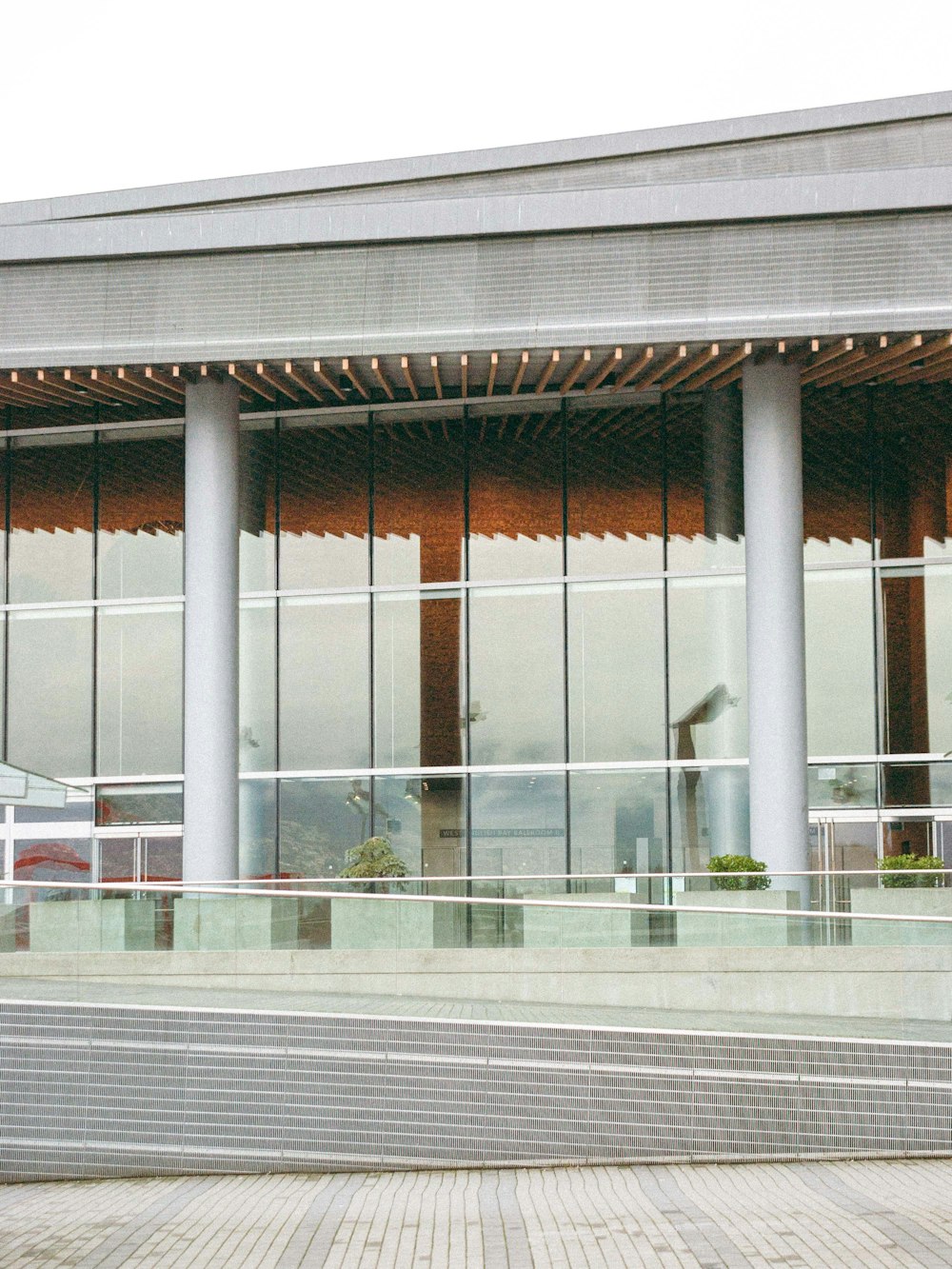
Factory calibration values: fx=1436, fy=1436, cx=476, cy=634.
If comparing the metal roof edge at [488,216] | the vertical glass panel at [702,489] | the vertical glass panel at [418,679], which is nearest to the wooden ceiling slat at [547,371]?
the metal roof edge at [488,216]

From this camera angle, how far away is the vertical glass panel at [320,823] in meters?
19.5

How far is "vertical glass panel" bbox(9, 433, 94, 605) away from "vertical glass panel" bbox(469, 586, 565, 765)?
5.71m

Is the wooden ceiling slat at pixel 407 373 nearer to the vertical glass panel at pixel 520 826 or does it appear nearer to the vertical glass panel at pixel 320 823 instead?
the vertical glass panel at pixel 520 826

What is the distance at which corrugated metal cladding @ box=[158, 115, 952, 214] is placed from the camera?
2162 cm

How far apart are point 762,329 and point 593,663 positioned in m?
5.52

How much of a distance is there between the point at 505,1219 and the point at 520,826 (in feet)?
35.3

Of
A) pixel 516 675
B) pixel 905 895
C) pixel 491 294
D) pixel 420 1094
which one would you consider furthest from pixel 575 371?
pixel 420 1094

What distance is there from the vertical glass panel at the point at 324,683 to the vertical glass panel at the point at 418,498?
83 centimetres

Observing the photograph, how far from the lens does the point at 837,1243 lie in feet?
24.8

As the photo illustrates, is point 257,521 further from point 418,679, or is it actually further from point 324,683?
point 418,679

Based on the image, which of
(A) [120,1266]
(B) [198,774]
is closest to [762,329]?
(B) [198,774]

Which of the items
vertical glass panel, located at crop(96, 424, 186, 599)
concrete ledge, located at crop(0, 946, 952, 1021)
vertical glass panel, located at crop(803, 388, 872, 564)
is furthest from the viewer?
vertical glass panel, located at crop(96, 424, 186, 599)

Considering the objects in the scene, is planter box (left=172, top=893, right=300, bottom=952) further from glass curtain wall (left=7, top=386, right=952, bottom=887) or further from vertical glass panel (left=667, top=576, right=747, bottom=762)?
vertical glass panel (left=667, top=576, right=747, bottom=762)

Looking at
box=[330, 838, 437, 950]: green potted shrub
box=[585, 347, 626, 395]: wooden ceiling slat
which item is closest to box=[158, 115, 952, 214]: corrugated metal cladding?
box=[585, 347, 626, 395]: wooden ceiling slat
